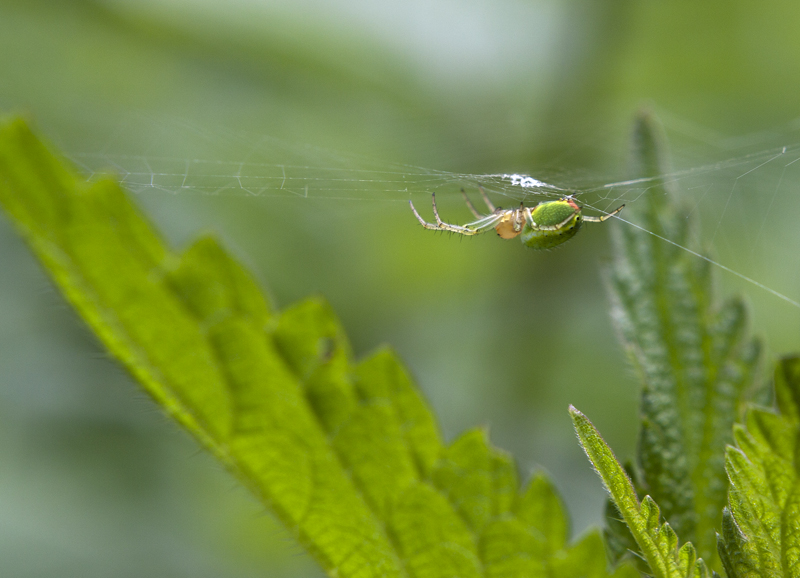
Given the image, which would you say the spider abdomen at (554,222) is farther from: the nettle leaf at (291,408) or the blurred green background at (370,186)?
the blurred green background at (370,186)

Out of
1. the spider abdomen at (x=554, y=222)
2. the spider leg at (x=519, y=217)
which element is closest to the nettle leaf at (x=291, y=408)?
the spider abdomen at (x=554, y=222)

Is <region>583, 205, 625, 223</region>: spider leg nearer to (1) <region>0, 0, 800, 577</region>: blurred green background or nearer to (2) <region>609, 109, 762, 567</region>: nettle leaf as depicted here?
(2) <region>609, 109, 762, 567</region>: nettle leaf

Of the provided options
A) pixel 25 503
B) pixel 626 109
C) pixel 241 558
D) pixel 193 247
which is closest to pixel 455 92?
pixel 626 109

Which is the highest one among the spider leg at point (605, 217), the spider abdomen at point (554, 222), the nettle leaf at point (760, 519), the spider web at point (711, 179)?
the spider web at point (711, 179)

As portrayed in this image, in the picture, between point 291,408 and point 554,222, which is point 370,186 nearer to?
point 554,222

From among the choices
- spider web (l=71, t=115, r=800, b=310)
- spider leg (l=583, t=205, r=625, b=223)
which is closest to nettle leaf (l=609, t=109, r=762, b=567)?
spider leg (l=583, t=205, r=625, b=223)
